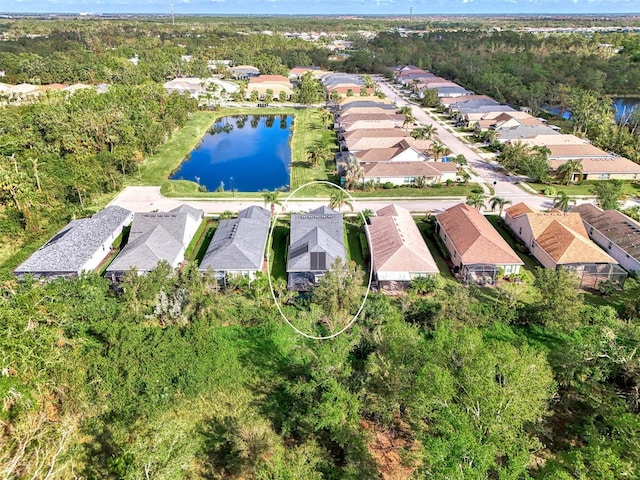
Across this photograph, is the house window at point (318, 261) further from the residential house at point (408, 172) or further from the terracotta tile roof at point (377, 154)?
the terracotta tile roof at point (377, 154)

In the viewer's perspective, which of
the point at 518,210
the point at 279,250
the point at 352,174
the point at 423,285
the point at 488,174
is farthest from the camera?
the point at 488,174

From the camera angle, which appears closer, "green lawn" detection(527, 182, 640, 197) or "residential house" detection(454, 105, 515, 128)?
"green lawn" detection(527, 182, 640, 197)

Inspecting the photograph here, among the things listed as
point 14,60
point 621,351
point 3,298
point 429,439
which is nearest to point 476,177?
point 621,351

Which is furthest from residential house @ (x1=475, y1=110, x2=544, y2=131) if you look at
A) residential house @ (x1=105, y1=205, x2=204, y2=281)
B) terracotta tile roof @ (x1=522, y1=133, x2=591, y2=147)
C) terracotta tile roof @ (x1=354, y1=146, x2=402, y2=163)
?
residential house @ (x1=105, y1=205, x2=204, y2=281)

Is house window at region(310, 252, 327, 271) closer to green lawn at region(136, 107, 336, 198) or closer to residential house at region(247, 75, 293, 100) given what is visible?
green lawn at region(136, 107, 336, 198)

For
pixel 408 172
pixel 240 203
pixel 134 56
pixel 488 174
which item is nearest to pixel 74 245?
pixel 240 203

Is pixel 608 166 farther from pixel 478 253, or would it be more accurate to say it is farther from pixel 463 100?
pixel 463 100
